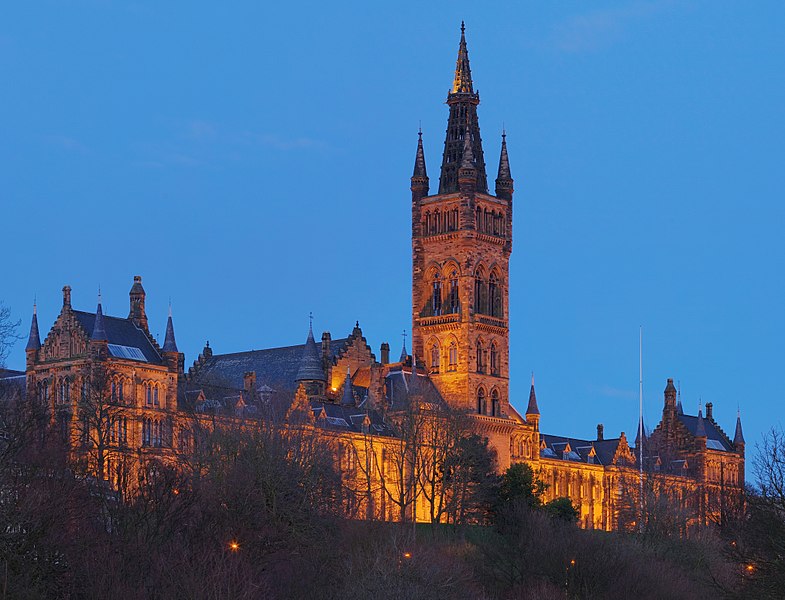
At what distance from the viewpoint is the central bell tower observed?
18950cm

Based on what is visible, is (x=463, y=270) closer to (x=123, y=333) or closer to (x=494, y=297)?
(x=494, y=297)

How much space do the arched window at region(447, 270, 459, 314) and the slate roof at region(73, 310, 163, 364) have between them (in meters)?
41.0

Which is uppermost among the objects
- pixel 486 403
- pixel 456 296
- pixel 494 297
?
pixel 494 297

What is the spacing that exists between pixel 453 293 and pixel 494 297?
16.1ft

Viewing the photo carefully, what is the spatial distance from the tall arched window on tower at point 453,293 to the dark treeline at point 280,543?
159 feet

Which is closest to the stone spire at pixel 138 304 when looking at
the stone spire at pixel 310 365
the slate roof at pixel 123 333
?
the slate roof at pixel 123 333

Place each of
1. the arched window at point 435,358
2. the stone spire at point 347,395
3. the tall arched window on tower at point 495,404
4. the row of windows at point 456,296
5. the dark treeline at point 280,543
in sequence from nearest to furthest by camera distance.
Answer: the dark treeline at point 280,543 → the stone spire at point 347,395 → the arched window at point 435,358 → the row of windows at point 456,296 → the tall arched window on tower at point 495,404

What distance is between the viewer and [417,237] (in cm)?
19450

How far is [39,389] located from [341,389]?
143 ft

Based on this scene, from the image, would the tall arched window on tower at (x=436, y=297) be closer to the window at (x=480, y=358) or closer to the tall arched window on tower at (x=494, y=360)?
the window at (x=480, y=358)

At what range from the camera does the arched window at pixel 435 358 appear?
191 m

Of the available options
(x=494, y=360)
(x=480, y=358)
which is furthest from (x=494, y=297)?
(x=480, y=358)

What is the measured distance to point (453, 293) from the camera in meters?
191

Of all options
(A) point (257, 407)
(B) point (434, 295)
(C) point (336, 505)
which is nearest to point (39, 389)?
(A) point (257, 407)
